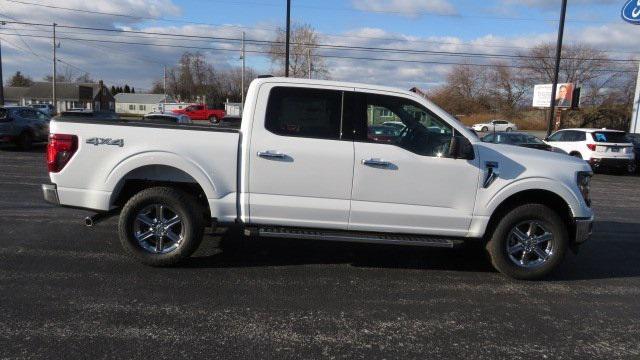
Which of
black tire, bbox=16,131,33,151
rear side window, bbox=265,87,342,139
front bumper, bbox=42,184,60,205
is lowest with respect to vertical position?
black tire, bbox=16,131,33,151

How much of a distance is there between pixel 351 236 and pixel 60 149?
3052 millimetres

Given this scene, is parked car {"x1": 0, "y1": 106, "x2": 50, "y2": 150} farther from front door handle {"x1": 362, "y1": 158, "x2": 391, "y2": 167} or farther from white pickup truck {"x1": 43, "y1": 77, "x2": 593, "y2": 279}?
front door handle {"x1": 362, "y1": 158, "x2": 391, "y2": 167}

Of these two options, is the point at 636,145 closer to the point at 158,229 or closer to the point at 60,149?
the point at 158,229

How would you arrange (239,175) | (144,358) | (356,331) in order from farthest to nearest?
(239,175), (356,331), (144,358)

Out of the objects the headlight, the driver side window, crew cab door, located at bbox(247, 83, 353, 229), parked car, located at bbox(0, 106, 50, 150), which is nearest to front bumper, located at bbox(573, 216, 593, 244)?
the headlight

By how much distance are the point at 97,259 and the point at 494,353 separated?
4146 millimetres

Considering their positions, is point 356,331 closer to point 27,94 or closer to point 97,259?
point 97,259

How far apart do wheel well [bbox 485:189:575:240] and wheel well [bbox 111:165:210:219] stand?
307cm

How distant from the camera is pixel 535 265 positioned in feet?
17.5

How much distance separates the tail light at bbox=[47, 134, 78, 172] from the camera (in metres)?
5.01

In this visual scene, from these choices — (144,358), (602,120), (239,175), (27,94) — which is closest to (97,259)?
(239,175)

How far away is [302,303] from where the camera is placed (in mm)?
4477

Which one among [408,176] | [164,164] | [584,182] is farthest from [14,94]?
[584,182]

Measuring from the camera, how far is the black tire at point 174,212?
16.8 ft
